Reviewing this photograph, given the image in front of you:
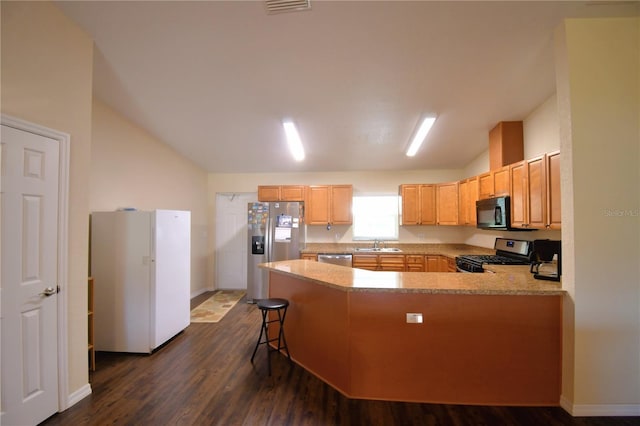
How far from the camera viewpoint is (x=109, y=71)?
2.65m

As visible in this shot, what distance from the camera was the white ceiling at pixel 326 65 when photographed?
6.75 ft

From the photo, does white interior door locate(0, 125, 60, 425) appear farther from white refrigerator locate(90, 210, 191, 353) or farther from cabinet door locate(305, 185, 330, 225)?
cabinet door locate(305, 185, 330, 225)

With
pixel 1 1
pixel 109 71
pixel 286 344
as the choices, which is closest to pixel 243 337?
pixel 286 344

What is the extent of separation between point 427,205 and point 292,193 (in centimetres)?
265

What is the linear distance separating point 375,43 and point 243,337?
355 centimetres

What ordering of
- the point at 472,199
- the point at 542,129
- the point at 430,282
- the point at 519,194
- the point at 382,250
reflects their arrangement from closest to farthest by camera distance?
the point at 430,282 → the point at 519,194 → the point at 542,129 → the point at 472,199 → the point at 382,250

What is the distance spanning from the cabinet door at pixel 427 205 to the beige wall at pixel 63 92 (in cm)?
487

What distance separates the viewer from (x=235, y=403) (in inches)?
81.8

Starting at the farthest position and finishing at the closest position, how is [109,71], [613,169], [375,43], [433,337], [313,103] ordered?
[313,103] → [109,71] → [375,43] → [433,337] → [613,169]

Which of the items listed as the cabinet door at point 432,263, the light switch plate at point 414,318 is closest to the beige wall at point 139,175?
the light switch plate at point 414,318

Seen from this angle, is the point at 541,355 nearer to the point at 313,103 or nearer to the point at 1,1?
the point at 313,103

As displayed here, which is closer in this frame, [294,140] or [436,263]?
[294,140]

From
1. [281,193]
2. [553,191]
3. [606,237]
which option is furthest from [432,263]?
[281,193]

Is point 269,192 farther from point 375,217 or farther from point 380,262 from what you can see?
point 380,262
